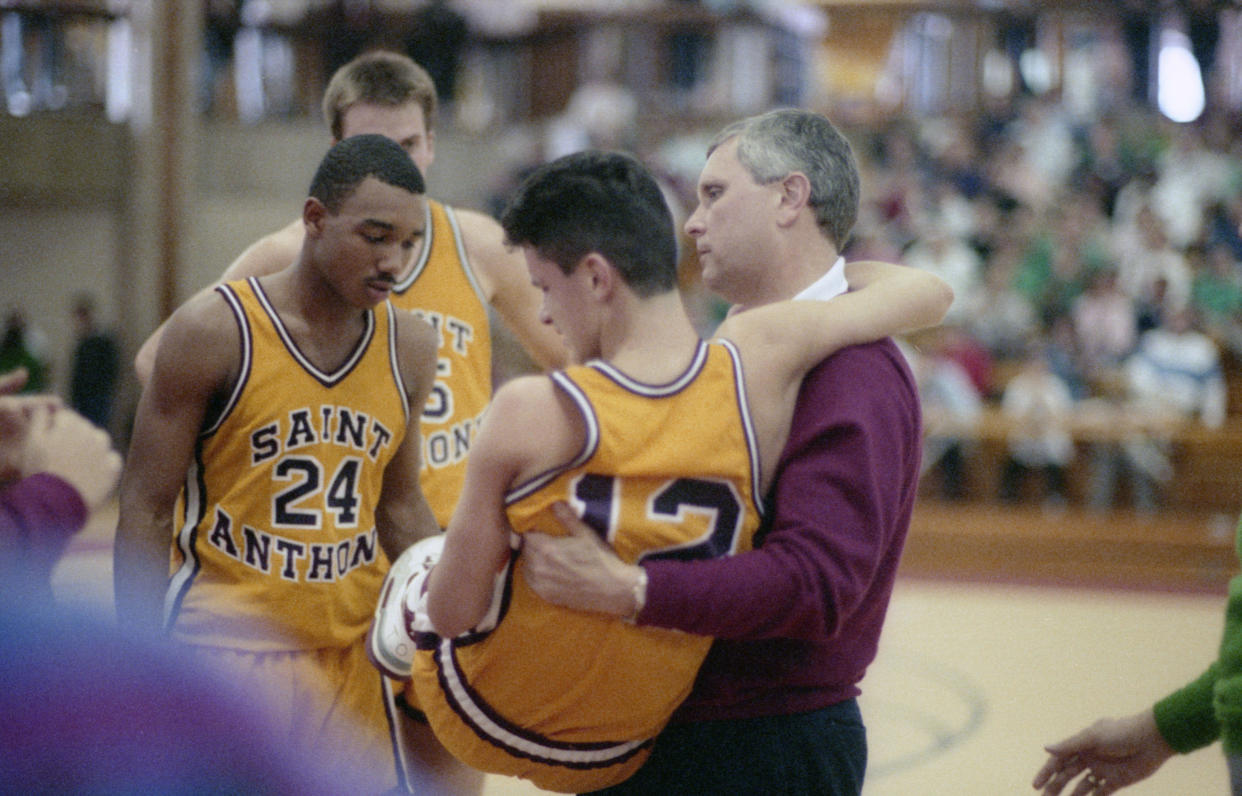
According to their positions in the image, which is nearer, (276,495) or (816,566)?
(816,566)

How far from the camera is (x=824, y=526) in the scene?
1639mm

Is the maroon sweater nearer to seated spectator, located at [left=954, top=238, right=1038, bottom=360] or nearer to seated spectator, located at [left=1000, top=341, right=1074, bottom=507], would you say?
seated spectator, located at [left=1000, top=341, right=1074, bottom=507]

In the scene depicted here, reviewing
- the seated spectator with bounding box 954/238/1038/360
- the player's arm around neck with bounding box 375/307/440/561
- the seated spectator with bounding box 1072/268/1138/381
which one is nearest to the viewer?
the player's arm around neck with bounding box 375/307/440/561

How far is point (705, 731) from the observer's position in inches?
70.3

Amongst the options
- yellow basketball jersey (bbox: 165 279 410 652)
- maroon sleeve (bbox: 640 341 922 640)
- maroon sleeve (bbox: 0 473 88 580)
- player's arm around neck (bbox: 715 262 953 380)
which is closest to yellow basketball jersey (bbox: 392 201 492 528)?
yellow basketball jersey (bbox: 165 279 410 652)

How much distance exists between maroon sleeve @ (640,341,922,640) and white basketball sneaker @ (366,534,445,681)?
0.49 meters

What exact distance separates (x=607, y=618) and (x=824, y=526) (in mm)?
298

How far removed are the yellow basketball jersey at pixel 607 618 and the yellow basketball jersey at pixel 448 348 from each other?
116cm

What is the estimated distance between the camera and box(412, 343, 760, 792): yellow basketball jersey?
5.08 feet

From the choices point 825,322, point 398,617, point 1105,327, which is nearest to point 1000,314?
point 1105,327

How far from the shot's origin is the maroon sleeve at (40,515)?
1.68m

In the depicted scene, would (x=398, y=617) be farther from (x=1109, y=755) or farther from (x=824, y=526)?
(x=1109, y=755)

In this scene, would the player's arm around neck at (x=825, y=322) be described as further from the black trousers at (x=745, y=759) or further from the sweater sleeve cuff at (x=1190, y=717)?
the sweater sleeve cuff at (x=1190, y=717)

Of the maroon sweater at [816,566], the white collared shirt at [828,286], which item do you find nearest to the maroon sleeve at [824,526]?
the maroon sweater at [816,566]
